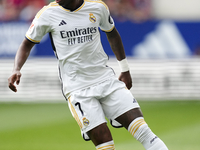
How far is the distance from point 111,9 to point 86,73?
7319 mm

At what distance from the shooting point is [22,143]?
251 inches

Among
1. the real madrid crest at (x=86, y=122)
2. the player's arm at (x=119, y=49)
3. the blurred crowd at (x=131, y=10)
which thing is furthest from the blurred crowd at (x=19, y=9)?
the real madrid crest at (x=86, y=122)

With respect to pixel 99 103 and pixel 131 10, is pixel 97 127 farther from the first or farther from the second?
pixel 131 10

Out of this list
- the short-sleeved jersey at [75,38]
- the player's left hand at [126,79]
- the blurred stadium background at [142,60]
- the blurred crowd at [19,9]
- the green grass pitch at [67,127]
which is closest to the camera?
the short-sleeved jersey at [75,38]

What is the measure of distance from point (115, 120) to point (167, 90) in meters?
6.19

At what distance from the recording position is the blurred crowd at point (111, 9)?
1048cm

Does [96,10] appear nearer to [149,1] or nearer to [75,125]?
[75,125]

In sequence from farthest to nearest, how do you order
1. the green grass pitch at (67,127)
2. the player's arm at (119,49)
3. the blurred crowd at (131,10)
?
the blurred crowd at (131,10) → the green grass pitch at (67,127) → the player's arm at (119,49)

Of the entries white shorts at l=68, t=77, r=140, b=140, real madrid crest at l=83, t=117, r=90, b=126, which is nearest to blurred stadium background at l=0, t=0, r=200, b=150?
white shorts at l=68, t=77, r=140, b=140

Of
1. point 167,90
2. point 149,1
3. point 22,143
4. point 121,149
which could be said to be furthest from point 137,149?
point 149,1

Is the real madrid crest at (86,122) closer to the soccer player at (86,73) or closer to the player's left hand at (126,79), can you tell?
the soccer player at (86,73)

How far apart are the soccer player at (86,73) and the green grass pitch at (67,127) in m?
2.27

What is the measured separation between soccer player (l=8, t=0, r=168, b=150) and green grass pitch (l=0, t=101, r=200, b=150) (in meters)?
2.27

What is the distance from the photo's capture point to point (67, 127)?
294 inches
